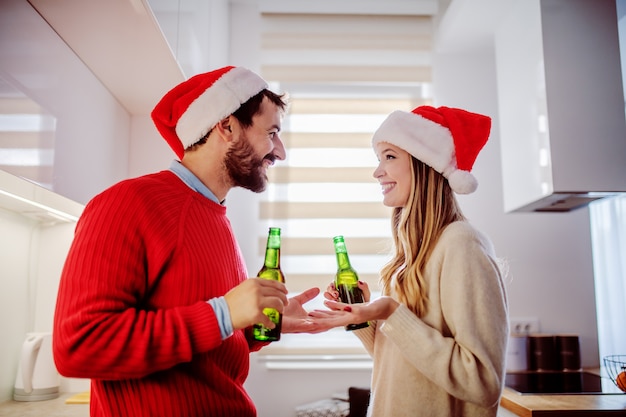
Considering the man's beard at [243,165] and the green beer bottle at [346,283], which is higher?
the man's beard at [243,165]

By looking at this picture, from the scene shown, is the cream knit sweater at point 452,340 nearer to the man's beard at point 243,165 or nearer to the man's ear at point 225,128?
the man's beard at point 243,165

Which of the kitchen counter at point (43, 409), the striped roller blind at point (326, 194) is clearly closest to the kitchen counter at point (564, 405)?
the striped roller blind at point (326, 194)

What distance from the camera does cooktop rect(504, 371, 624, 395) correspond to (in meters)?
1.77

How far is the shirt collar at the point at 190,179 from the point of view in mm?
1102

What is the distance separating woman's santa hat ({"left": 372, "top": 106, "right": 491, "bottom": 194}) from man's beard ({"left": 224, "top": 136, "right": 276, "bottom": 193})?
1.25ft

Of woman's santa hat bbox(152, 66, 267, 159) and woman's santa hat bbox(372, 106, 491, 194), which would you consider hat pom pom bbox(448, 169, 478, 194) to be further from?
woman's santa hat bbox(152, 66, 267, 159)

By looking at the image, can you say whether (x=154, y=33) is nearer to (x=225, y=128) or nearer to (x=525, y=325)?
(x=225, y=128)

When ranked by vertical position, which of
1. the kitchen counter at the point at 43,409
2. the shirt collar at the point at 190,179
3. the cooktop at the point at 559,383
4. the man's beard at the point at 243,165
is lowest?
Answer: the cooktop at the point at 559,383

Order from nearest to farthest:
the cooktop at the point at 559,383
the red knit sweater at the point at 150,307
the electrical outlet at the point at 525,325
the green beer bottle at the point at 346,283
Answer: the red knit sweater at the point at 150,307
the green beer bottle at the point at 346,283
the cooktop at the point at 559,383
the electrical outlet at the point at 525,325

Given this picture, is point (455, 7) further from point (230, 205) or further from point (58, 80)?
point (58, 80)

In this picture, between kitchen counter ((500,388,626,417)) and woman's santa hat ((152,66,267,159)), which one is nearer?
woman's santa hat ((152,66,267,159))

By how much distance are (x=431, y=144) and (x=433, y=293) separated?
390mm

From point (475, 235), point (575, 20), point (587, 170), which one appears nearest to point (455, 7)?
point (575, 20)

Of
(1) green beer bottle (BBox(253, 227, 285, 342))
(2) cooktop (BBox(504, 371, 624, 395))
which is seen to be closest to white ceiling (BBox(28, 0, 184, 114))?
(1) green beer bottle (BBox(253, 227, 285, 342))
